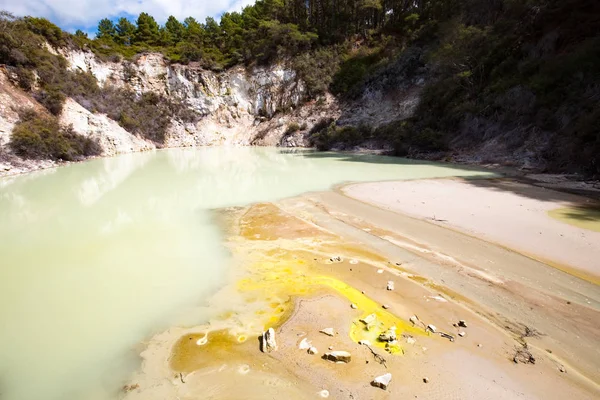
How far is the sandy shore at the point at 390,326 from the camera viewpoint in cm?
291

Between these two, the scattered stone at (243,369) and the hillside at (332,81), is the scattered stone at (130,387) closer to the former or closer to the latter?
the scattered stone at (243,369)

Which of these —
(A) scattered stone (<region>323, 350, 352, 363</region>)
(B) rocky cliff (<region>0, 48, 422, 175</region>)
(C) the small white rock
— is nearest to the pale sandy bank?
(C) the small white rock

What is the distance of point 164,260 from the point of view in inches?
232

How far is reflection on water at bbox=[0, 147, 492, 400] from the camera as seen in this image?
3.35 metres

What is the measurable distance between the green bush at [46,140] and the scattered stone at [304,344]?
23.3 meters

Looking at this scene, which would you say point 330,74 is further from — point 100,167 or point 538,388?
point 538,388

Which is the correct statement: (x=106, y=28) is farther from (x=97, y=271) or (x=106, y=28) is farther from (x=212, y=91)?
(x=97, y=271)

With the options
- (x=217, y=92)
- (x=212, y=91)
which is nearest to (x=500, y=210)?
(x=217, y=92)

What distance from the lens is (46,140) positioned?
20.7 metres

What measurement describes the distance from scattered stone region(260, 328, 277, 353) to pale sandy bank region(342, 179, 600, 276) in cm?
487

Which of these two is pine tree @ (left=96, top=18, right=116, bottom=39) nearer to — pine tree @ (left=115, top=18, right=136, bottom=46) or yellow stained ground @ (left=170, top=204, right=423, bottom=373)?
pine tree @ (left=115, top=18, right=136, bottom=46)

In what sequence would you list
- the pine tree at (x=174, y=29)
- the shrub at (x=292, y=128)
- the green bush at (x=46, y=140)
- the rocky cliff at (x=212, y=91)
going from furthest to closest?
the pine tree at (x=174, y=29) → the rocky cliff at (x=212, y=91) → the shrub at (x=292, y=128) → the green bush at (x=46, y=140)

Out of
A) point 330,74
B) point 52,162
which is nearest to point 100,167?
point 52,162

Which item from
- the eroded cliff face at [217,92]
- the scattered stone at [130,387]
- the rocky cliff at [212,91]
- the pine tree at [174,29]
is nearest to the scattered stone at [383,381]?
the scattered stone at [130,387]
